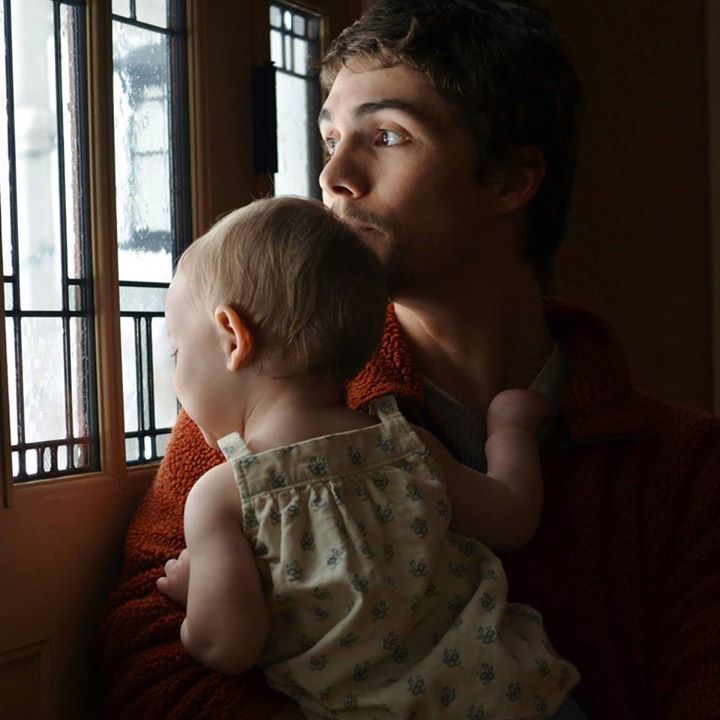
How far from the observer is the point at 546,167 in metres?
1.56

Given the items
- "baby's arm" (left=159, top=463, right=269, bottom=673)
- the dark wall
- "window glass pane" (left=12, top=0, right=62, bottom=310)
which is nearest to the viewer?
"baby's arm" (left=159, top=463, right=269, bottom=673)

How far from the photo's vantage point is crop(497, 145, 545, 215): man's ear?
150 cm

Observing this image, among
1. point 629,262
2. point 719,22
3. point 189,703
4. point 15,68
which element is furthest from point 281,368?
point 719,22

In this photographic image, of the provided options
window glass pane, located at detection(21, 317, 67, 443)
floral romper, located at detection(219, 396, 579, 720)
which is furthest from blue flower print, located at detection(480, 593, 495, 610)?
window glass pane, located at detection(21, 317, 67, 443)

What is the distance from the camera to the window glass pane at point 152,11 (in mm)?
1413

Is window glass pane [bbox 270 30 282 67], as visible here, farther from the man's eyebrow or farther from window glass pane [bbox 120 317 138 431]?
window glass pane [bbox 120 317 138 431]

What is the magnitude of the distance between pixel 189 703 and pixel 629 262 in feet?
5.54

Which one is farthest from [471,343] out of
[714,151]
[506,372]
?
[714,151]

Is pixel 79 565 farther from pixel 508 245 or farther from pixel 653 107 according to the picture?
pixel 653 107

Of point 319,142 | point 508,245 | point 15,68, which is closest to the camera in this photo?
point 15,68

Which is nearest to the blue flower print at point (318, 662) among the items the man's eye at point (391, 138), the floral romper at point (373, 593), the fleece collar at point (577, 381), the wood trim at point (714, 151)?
the floral romper at point (373, 593)

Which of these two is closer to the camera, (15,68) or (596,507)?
(15,68)

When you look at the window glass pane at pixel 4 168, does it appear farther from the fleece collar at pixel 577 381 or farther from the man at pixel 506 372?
the fleece collar at pixel 577 381

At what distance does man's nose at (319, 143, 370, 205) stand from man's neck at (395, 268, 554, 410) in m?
0.17
